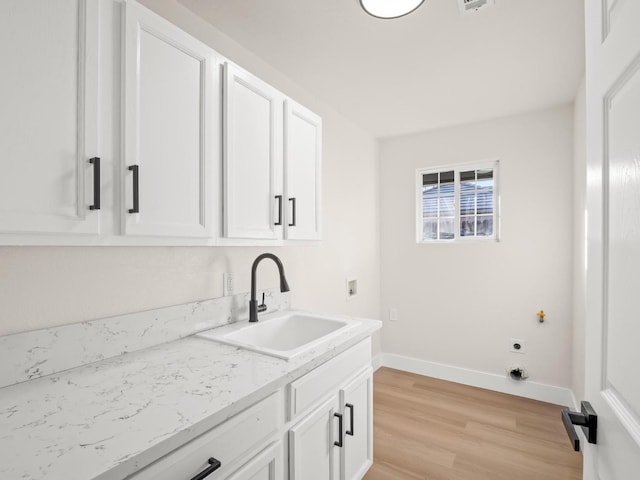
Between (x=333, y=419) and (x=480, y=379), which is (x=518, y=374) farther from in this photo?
(x=333, y=419)

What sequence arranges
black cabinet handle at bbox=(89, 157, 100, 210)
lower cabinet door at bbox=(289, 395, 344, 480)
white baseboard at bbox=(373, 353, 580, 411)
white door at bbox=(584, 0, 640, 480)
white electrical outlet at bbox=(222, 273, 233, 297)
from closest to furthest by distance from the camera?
white door at bbox=(584, 0, 640, 480) → black cabinet handle at bbox=(89, 157, 100, 210) → lower cabinet door at bbox=(289, 395, 344, 480) → white electrical outlet at bbox=(222, 273, 233, 297) → white baseboard at bbox=(373, 353, 580, 411)

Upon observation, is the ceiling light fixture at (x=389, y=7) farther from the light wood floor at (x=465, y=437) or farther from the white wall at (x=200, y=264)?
the light wood floor at (x=465, y=437)

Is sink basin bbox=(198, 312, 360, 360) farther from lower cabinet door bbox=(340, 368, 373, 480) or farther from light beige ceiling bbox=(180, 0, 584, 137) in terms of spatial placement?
light beige ceiling bbox=(180, 0, 584, 137)

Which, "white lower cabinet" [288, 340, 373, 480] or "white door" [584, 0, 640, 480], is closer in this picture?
"white door" [584, 0, 640, 480]

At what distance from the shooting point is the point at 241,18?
65.3 inches

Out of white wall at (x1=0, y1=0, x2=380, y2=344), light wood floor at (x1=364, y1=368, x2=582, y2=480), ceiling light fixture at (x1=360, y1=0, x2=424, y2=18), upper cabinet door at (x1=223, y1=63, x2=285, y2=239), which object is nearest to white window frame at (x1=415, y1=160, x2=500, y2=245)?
Result: white wall at (x1=0, y1=0, x2=380, y2=344)

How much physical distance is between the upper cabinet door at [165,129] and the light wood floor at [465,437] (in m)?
1.81

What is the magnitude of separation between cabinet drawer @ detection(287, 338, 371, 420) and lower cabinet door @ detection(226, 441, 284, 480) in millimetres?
116

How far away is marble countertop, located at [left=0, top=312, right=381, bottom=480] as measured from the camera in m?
0.65

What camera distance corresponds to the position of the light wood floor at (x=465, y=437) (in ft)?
6.27

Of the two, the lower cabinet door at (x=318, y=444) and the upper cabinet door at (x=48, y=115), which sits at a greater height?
the upper cabinet door at (x=48, y=115)

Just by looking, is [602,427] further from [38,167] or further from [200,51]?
[200,51]

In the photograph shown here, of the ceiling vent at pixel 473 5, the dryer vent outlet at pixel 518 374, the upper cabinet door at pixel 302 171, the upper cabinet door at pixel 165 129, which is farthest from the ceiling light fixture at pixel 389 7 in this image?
the dryer vent outlet at pixel 518 374

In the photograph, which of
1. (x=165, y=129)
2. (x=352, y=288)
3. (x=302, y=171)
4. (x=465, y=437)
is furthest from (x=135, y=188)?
(x=465, y=437)
